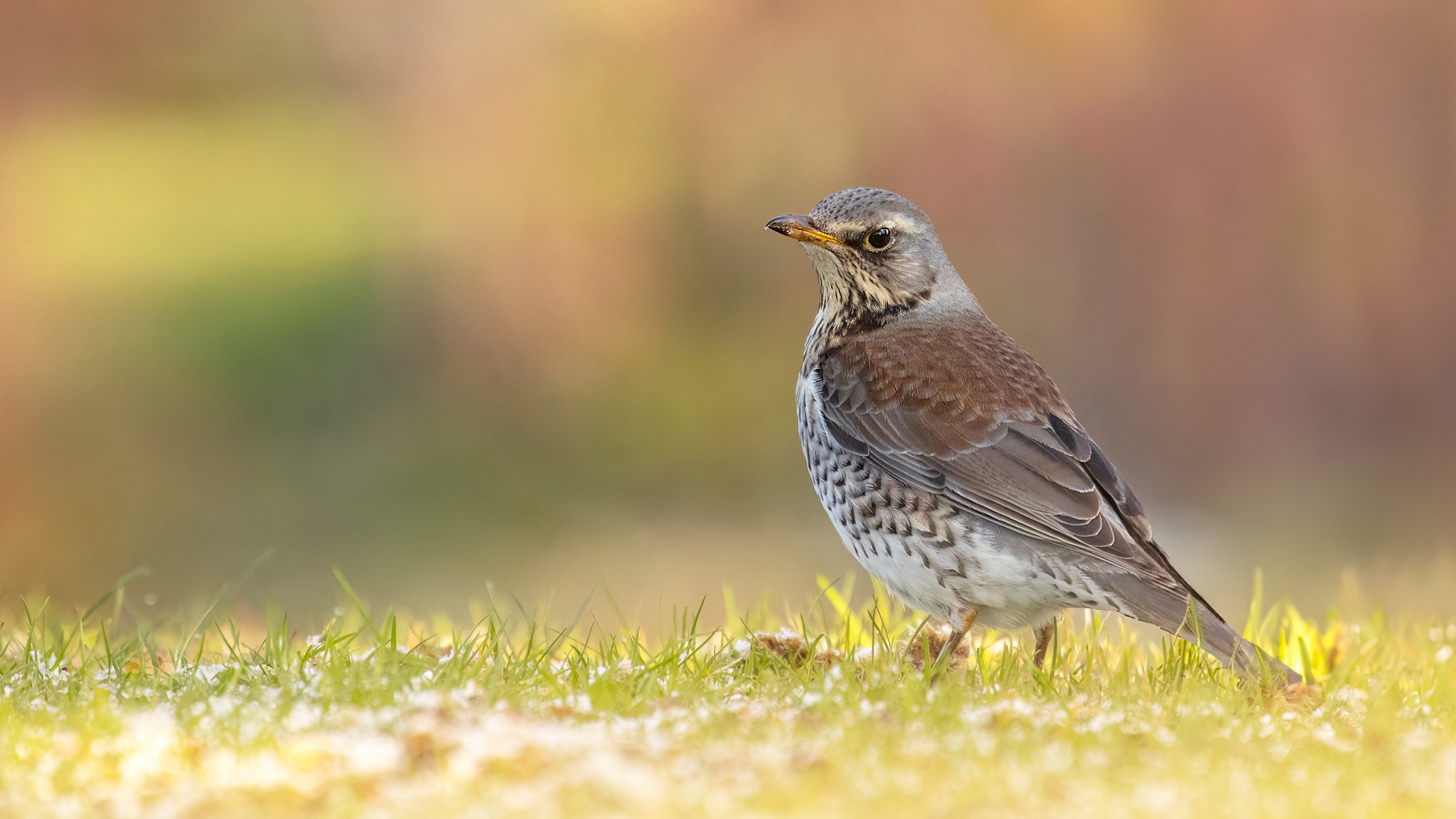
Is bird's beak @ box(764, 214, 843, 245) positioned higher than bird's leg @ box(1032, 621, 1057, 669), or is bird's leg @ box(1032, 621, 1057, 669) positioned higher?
bird's beak @ box(764, 214, 843, 245)

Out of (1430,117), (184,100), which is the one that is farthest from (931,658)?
(184,100)

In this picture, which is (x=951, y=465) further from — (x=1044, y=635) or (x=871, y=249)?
(x=871, y=249)

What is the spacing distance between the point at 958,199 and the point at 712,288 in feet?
12.3

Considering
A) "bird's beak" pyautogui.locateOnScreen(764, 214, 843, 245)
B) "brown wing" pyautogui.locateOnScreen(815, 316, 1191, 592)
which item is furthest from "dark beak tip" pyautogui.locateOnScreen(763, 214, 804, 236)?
"brown wing" pyautogui.locateOnScreen(815, 316, 1191, 592)

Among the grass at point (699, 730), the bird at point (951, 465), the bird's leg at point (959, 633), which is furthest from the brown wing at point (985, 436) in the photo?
the grass at point (699, 730)

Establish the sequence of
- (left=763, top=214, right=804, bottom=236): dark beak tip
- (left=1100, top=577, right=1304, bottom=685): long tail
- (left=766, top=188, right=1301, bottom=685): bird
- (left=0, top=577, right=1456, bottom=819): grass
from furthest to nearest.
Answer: (left=763, top=214, right=804, bottom=236): dark beak tip, (left=766, top=188, right=1301, bottom=685): bird, (left=1100, top=577, right=1304, bottom=685): long tail, (left=0, top=577, right=1456, bottom=819): grass

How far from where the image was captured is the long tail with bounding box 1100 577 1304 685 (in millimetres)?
5090

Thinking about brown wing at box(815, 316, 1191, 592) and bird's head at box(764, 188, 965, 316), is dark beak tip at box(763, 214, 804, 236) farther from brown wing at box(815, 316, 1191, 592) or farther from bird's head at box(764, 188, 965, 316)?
brown wing at box(815, 316, 1191, 592)

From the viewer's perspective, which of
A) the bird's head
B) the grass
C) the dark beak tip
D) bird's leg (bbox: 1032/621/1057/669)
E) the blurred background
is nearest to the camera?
the grass

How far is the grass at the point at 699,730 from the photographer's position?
11.5ft

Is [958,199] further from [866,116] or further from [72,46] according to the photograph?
[72,46]

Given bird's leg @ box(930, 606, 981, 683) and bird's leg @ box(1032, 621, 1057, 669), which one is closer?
bird's leg @ box(930, 606, 981, 683)

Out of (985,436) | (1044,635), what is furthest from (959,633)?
(985,436)

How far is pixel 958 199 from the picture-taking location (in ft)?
43.0
